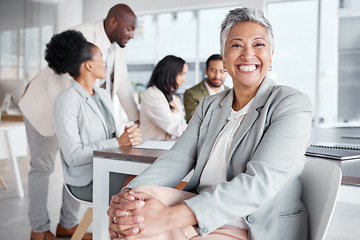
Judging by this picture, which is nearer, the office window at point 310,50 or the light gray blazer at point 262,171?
the light gray blazer at point 262,171

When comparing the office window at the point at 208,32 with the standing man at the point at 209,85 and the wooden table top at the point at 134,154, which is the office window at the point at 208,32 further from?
the wooden table top at the point at 134,154

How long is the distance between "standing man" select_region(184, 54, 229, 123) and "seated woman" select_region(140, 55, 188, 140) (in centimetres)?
29

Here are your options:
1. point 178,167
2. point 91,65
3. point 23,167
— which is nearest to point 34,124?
point 91,65

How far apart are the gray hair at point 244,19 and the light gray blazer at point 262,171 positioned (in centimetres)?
20

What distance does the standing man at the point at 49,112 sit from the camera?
8.13ft

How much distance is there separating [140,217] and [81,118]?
1145mm

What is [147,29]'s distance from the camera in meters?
8.02

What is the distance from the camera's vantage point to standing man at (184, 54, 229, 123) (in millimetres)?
3480

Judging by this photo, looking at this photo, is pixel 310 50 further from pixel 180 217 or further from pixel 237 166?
pixel 180 217

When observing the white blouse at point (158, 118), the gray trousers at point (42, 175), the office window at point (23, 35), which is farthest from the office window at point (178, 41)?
the gray trousers at point (42, 175)

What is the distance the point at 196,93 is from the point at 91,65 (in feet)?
4.77

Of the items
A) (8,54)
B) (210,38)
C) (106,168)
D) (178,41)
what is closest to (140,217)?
(106,168)

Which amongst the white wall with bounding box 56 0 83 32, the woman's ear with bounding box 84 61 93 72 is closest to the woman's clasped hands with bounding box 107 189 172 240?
the woman's ear with bounding box 84 61 93 72

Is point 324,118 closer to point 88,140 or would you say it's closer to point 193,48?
point 193,48
